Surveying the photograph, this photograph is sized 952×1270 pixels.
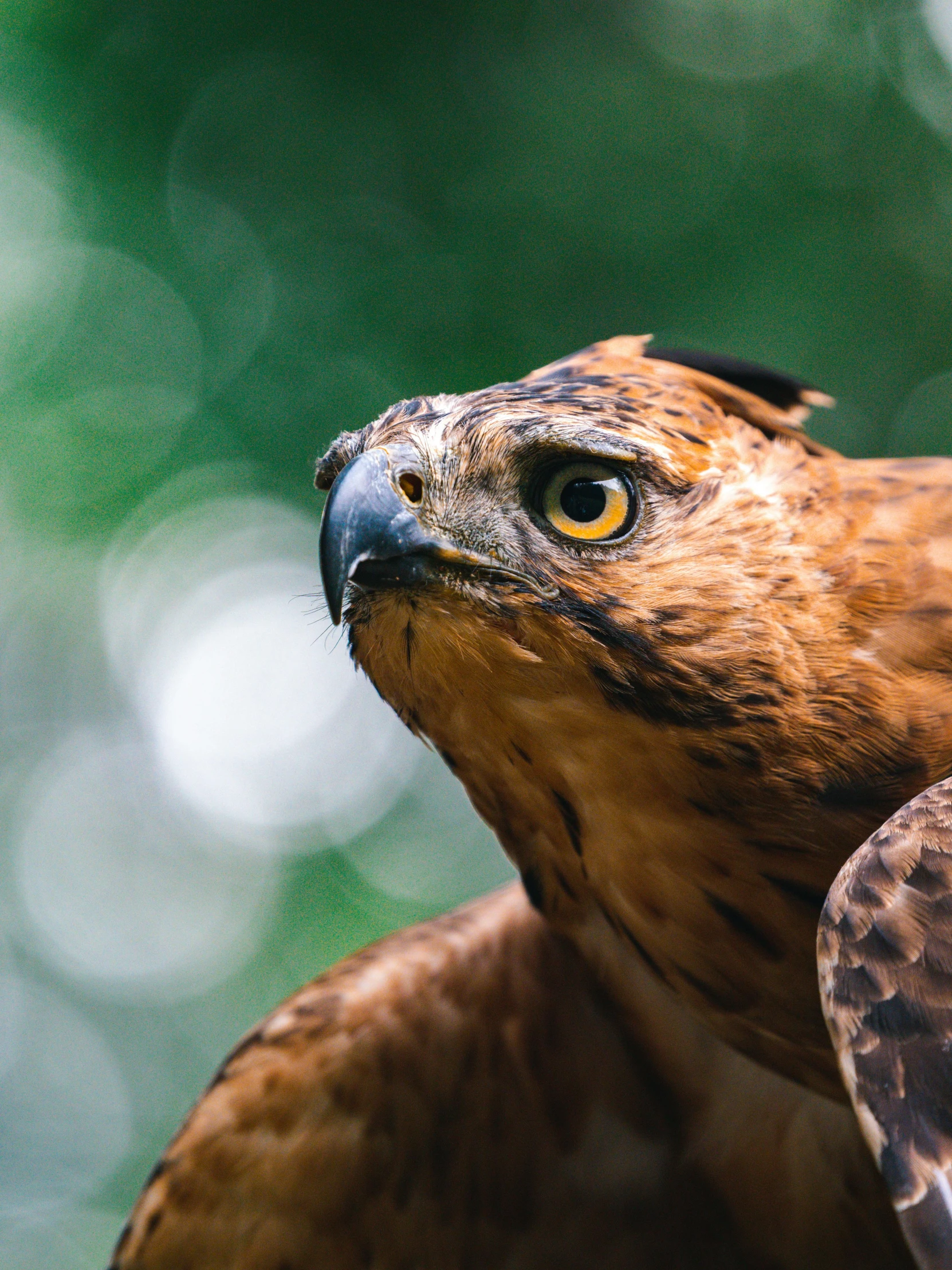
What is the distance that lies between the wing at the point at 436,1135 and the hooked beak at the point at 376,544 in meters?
1.06

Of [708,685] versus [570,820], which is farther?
[570,820]

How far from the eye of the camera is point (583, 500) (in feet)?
5.02

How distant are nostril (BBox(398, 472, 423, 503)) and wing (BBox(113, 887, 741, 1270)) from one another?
1118 mm

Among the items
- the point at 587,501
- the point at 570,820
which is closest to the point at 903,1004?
the point at 570,820

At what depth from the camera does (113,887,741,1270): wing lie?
222 cm

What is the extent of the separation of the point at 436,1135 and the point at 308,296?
5391 millimetres

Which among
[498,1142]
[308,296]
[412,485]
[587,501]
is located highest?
[308,296]

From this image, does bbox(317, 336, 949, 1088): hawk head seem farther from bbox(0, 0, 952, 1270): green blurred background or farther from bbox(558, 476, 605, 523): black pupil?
bbox(0, 0, 952, 1270): green blurred background

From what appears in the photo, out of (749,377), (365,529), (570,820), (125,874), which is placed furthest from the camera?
(125,874)

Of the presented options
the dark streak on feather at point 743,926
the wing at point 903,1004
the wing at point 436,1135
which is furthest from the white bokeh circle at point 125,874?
the wing at point 903,1004

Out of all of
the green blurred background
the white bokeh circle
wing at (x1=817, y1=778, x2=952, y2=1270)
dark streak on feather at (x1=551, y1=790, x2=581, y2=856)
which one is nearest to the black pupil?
dark streak on feather at (x1=551, y1=790, x2=581, y2=856)

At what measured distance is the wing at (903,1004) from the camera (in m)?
1.16

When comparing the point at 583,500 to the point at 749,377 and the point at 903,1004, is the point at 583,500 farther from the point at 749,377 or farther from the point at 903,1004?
the point at 903,1004

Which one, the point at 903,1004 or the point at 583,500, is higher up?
the point at 583,500
